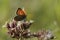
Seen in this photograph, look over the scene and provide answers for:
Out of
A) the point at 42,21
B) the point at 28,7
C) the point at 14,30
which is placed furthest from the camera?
the point at 28,7

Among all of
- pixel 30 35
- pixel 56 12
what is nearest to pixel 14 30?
pixel 30 35

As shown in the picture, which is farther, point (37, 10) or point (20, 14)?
point (37, 10)

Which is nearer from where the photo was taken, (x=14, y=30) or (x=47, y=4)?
(x=14, y=30)

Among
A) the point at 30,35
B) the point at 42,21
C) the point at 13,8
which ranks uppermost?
the point at 13,8

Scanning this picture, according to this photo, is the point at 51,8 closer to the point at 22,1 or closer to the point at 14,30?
the point at 22,1

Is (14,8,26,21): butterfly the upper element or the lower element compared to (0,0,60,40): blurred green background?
lower

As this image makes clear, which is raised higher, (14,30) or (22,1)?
(22,1)

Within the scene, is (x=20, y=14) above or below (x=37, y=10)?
below

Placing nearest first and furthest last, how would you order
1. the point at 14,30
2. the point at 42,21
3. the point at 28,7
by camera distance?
1. the point at 14,30
2. the point at 42,21
3. the point at 28,7

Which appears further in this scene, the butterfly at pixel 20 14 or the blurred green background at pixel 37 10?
the blurred green background at pixel 37 10

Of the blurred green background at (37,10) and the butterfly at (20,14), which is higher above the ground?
the blurred green background at (37,10)
